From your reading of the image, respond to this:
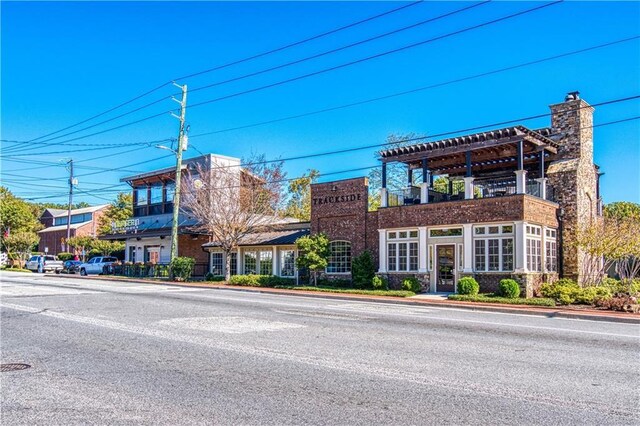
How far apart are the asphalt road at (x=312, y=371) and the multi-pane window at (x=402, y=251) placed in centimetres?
1178

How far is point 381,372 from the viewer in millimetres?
7672

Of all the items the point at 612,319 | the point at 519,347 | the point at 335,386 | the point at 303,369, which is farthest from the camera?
the point at 612,319

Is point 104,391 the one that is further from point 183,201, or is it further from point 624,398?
point 183,201

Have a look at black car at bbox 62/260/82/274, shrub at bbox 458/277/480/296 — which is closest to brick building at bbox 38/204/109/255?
black car at bbox 62/260/82/274

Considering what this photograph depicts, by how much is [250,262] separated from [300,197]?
58.1 feet

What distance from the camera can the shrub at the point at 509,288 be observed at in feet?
70.4

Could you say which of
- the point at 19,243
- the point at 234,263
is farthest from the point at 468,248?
A: the point at 19,243

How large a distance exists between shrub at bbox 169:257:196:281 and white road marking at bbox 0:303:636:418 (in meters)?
23.3

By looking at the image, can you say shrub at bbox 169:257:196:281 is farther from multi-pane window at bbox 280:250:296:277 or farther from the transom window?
the transom window

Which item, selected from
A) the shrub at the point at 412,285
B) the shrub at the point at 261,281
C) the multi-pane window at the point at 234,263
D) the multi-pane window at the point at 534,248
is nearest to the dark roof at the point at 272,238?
the multi-pane window at the point at 234,263

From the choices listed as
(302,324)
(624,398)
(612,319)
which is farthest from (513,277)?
(624,398)

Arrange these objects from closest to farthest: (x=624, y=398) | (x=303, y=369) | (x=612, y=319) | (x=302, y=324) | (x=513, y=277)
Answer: (x=624, y=398) → (x=303, y=369) → (x=302, y=324) → (x=612, y=319) → (x=513, y=277)

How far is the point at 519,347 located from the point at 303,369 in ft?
14.3

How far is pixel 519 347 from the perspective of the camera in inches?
392
